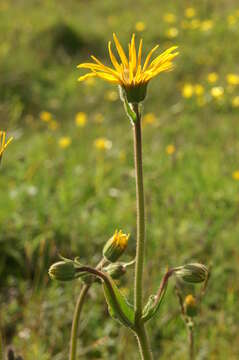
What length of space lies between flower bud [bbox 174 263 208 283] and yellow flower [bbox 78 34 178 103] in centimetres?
36

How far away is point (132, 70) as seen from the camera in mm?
1001

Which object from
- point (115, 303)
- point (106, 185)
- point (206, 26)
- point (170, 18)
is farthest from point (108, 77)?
point (170, 18)

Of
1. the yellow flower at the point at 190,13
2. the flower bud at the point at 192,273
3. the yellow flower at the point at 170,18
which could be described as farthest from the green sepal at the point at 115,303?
the yellow flower at the point at 190,13

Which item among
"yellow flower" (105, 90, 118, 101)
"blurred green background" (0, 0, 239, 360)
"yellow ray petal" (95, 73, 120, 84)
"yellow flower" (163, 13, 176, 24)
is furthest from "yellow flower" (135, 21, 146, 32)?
"yellow ray petal" (95, 73, 120, 84)

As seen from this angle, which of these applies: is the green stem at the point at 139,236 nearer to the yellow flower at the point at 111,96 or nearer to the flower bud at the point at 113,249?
the flower bud at the point at 113,249

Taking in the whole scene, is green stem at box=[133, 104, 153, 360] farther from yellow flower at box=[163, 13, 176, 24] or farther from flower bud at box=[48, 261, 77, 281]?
yellow flower at box=[163, 13, 176, 24]

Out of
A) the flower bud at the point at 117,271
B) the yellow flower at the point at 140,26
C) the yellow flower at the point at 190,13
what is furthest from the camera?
the yellow flower at the point at 190,13

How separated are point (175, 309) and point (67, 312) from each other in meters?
0.49

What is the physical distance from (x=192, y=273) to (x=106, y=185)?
2.66 meters

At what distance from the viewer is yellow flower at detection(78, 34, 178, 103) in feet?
3.14

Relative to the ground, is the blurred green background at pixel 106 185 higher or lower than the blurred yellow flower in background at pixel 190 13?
lower

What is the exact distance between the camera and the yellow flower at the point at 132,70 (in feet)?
3.14

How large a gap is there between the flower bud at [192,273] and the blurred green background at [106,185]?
334mm

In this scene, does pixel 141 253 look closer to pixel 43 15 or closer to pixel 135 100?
pixel 135 100
